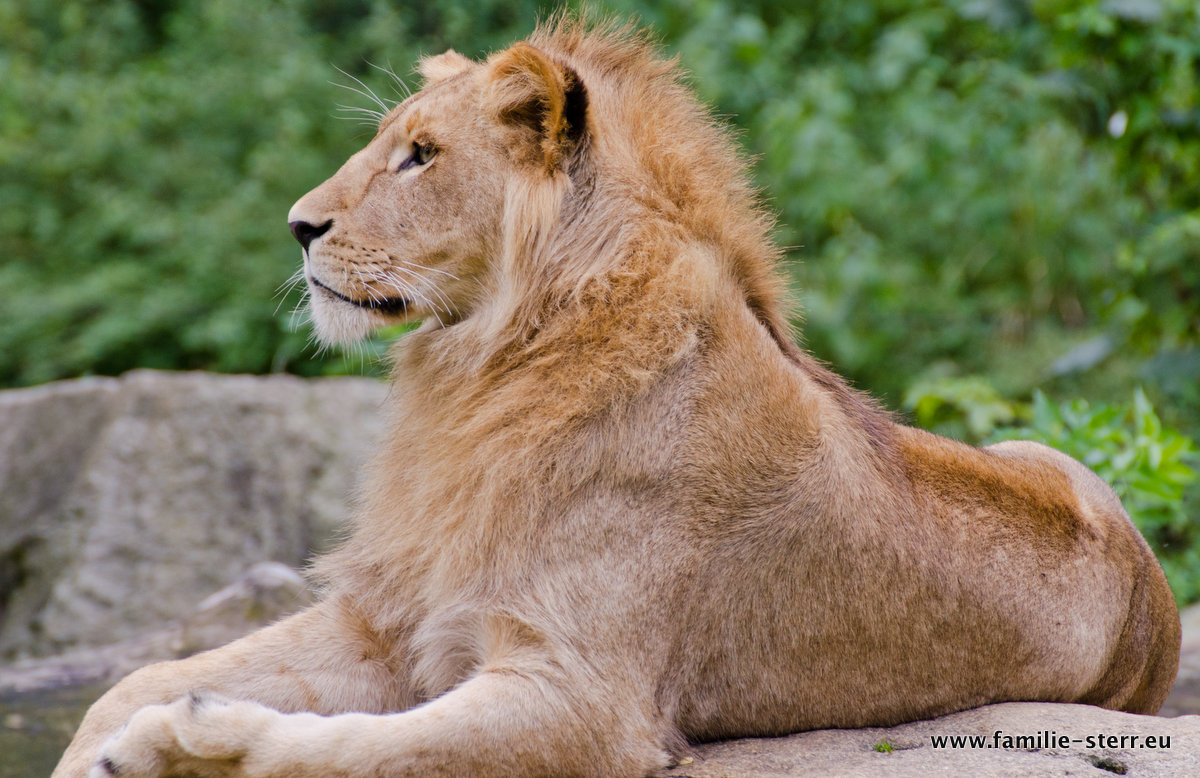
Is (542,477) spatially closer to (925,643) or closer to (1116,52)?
(925,643)

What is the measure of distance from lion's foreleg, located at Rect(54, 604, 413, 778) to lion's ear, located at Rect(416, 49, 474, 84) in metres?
1.53

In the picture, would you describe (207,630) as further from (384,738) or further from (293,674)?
(384,738)

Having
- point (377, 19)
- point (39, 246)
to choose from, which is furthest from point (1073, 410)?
point (39, 246)

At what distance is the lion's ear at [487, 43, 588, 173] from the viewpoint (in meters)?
2.78

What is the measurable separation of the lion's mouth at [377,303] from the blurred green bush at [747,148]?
5081mm

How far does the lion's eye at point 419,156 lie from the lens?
115 inches

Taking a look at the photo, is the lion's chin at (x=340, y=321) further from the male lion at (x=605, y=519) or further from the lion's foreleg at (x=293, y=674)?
the lion's foreleg at (x=293, y=674)

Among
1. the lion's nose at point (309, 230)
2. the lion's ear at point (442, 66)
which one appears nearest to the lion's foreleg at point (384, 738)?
the lion's nose at point (309, 230)

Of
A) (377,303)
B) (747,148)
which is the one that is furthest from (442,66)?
(747,148)

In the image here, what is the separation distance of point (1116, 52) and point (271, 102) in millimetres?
6274

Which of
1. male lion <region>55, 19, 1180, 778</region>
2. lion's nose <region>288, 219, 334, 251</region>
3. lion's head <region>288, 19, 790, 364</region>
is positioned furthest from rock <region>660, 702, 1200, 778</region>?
lion's nose <region>288, 219, 334, 251</region>

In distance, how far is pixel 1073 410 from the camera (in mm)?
5129

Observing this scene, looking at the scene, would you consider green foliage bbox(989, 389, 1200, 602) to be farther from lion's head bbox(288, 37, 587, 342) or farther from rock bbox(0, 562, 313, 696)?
rock bbox(0, 562, 313, 696)

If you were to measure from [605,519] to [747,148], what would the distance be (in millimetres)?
6902
